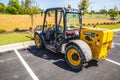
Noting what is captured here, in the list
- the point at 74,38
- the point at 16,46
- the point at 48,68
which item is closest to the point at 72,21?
the point at 74,38

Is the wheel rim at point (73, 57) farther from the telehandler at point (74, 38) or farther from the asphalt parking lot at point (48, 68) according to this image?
the asphalt parking lot at point (48, 68)

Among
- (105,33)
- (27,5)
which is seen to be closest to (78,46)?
(105,33)

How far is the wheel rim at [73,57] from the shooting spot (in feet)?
17.8

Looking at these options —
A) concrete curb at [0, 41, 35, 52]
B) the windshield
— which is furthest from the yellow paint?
concrete curb at [0, 41, 35, 52]

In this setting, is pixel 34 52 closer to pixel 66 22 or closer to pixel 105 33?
pixel 66 22

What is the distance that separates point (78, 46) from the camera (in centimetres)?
516

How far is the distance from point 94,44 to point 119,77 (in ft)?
4.98

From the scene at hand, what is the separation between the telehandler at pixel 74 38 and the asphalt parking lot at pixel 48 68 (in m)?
0.48

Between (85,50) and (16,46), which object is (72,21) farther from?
(16,46)

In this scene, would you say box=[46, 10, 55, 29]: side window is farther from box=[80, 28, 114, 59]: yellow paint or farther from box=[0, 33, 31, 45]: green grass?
box=[0, 33, 31, 45]: green grass

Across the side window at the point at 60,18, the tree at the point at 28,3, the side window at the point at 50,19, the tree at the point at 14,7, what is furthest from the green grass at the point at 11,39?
the tree at the point at 14,7

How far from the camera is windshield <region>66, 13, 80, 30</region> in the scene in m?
6.14

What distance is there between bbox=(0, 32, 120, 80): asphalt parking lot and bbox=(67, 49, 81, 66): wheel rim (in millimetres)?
322

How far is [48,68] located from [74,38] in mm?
1892
